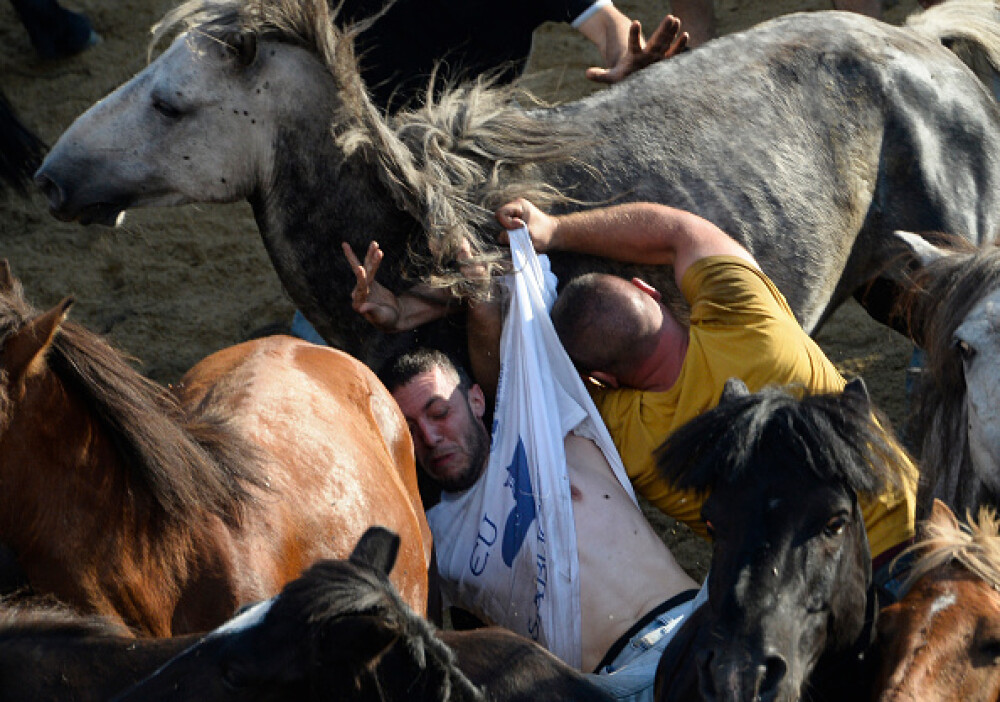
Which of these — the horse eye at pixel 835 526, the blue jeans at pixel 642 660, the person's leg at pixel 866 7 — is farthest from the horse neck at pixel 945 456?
the person's leg at pixel 866 7

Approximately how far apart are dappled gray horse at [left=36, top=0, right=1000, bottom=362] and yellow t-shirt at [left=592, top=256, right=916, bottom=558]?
417mm

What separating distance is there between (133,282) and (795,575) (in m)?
4.03

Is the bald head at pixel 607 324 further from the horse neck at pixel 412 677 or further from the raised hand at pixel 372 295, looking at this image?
the horse neck at pixel 412 677

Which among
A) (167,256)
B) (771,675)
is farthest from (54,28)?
(771,675)

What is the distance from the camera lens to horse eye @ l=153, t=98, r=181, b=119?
312cm

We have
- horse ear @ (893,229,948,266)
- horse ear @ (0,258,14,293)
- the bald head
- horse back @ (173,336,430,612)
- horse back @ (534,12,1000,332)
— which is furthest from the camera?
horse back @ (534,12,1000,332)

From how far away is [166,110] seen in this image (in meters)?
3.13

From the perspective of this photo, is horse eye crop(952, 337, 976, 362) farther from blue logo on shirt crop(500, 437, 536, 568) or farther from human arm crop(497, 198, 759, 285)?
blue logo on shirt crop(500, 437, 536, 568)

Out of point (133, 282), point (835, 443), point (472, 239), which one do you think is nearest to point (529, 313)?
point (472, 239)

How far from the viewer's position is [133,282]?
527 centimetres

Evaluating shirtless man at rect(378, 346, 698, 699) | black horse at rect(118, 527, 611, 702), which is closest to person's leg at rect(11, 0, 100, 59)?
shirtless man at rect(378, 346, 698, 699)

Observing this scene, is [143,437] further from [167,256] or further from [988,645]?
[167,256]

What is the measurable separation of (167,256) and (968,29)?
340 cm

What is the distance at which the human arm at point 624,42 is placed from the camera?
355 cm
